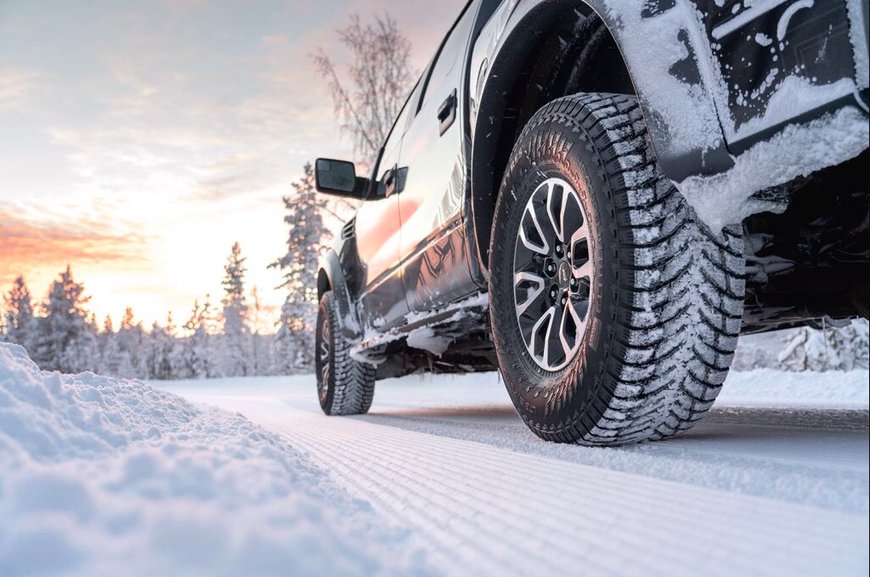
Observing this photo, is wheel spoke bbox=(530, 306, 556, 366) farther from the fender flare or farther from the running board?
the fender flare

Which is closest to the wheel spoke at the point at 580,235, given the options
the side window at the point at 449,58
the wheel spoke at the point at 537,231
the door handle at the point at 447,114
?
the wheel spoke at the point at 537,231

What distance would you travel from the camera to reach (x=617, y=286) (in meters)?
1.49

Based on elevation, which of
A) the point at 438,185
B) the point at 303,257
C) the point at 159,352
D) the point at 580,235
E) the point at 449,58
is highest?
the point at 303,257

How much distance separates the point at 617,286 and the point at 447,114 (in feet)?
4.66

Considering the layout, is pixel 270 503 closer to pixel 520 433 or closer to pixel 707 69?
pixel 707 69

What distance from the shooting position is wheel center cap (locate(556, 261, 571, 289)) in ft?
5.87

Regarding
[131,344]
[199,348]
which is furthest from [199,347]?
[131,344]

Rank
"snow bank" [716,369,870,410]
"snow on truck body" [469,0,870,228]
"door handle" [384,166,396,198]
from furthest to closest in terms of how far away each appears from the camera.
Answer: "snow bank" [716,369,870,410] < "door handle" [384,166,396,198] < "snow on truck body" [469,0,870,228]

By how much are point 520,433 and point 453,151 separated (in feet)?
3.71

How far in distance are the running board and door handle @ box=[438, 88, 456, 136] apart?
0.73 meters

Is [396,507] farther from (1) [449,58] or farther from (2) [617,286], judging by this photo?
(1) [449,58]

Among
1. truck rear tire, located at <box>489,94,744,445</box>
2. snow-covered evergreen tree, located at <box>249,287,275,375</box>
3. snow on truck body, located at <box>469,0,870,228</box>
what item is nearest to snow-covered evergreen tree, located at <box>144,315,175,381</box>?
snow-covered evergreen tree, located at <box>249,287,275,375</box>

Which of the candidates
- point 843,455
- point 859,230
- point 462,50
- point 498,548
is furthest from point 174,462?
point 462,50

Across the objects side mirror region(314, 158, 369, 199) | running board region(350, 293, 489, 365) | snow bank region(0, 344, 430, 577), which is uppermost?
side mirror region(314, 158, 369, 199)
